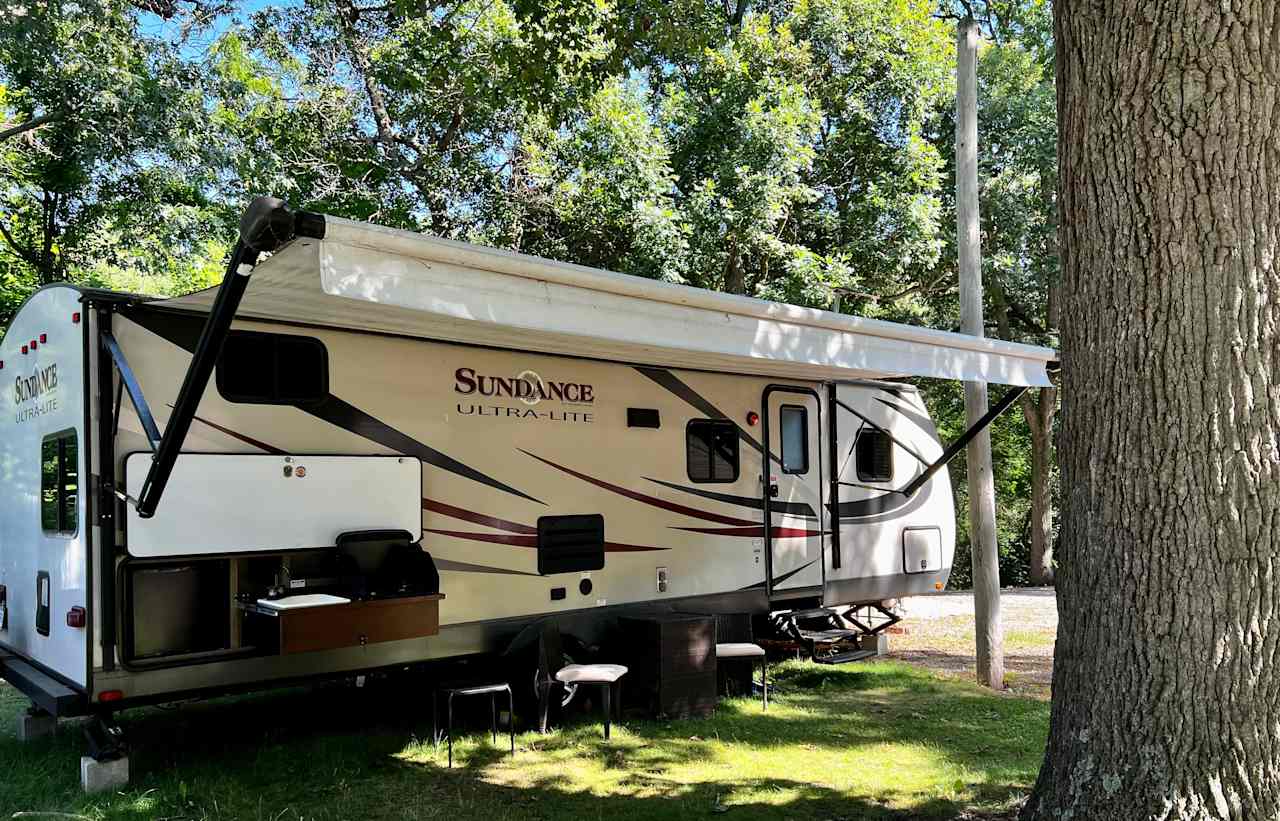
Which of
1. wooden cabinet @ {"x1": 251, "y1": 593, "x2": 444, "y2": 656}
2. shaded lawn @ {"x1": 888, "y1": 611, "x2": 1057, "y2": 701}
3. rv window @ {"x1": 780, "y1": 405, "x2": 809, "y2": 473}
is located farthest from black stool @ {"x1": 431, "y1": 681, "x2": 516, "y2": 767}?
shaded lawn @ {"x1": 888, "y1": 611, "x2": 1057, "y2": 701}

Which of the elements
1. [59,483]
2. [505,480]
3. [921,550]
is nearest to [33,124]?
[59,483]

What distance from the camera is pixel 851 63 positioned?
13117 millimetres

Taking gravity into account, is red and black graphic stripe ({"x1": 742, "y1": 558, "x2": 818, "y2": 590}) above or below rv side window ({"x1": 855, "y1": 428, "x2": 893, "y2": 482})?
below

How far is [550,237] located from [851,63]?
4.78 metres

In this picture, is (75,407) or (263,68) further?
(263,68)

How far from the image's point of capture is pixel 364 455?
212 inches

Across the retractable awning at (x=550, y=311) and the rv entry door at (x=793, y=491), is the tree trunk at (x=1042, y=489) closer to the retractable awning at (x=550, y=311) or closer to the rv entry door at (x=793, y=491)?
the rv entry door at (x=793, y=491)

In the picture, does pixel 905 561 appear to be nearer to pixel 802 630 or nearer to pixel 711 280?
pixel 802 630

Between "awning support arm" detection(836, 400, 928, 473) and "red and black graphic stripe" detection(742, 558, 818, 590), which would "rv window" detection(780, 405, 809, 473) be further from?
"red and black graphic stripe" detection(742, 558, 818, 590)

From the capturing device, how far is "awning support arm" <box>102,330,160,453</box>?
4379mm

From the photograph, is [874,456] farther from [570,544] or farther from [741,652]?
[570,544]

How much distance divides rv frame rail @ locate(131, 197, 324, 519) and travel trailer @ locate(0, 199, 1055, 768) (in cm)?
1

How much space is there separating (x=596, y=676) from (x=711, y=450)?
2.15m

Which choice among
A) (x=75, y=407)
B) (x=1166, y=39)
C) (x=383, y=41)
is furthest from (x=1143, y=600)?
(x=383, y=41)
